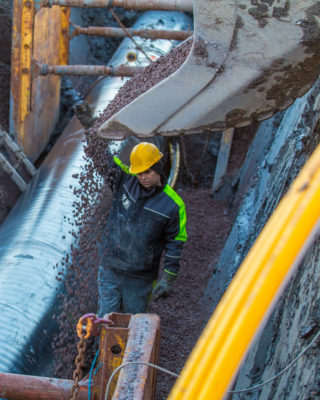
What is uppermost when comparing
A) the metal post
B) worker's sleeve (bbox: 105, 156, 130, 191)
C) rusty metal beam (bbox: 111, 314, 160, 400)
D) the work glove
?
rusty metal beam (bbox: 111, 314, 160, 400)

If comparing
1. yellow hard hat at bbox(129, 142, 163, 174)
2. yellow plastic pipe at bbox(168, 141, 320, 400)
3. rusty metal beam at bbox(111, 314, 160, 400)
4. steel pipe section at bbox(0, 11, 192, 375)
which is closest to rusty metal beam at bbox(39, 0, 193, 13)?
steel pipe section at bbox(0, 11, 192, 375)

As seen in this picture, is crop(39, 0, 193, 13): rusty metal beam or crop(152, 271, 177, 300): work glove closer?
crop(152, 271, 177, 300): work glove

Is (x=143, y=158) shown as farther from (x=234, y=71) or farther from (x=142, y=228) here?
(x=234, y=71)

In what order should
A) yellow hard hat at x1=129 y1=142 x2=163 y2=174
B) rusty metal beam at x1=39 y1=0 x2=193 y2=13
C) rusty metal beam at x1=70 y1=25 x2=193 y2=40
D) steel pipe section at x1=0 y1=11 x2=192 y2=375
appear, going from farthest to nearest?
1. rusty metal beam at x1=70 y1=25 x2=193 y2=40
2. rusty metal beam at x1=39 y1=0 x2=193 y2=13
3. yellow hard hat at x1=129 y1=142 x2=163 y2=174
4. steel pipe section at x1=0 y1=11 x2=192 y2=375

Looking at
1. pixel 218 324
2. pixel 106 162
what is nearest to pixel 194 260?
pixel 106 162

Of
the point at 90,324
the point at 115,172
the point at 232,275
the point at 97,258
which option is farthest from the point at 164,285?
the point at 90,324

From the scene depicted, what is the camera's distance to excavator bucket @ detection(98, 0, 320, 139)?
7.73 feet

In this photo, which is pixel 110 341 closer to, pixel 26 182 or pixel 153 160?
pixel 153 160

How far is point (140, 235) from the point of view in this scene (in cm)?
391

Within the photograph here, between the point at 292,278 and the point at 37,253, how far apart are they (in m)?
2.09

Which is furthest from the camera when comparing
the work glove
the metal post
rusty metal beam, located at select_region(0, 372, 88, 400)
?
the metal post

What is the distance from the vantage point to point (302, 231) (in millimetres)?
1027

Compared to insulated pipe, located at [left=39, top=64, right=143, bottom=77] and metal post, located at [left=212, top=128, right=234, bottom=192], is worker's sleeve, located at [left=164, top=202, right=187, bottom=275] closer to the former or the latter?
insulated pipe, located at [left=39, top=64, right=143, bottom=77]

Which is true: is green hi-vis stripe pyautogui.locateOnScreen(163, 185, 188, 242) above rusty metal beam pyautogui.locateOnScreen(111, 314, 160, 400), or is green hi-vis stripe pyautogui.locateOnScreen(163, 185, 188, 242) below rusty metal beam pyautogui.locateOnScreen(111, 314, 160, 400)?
below
